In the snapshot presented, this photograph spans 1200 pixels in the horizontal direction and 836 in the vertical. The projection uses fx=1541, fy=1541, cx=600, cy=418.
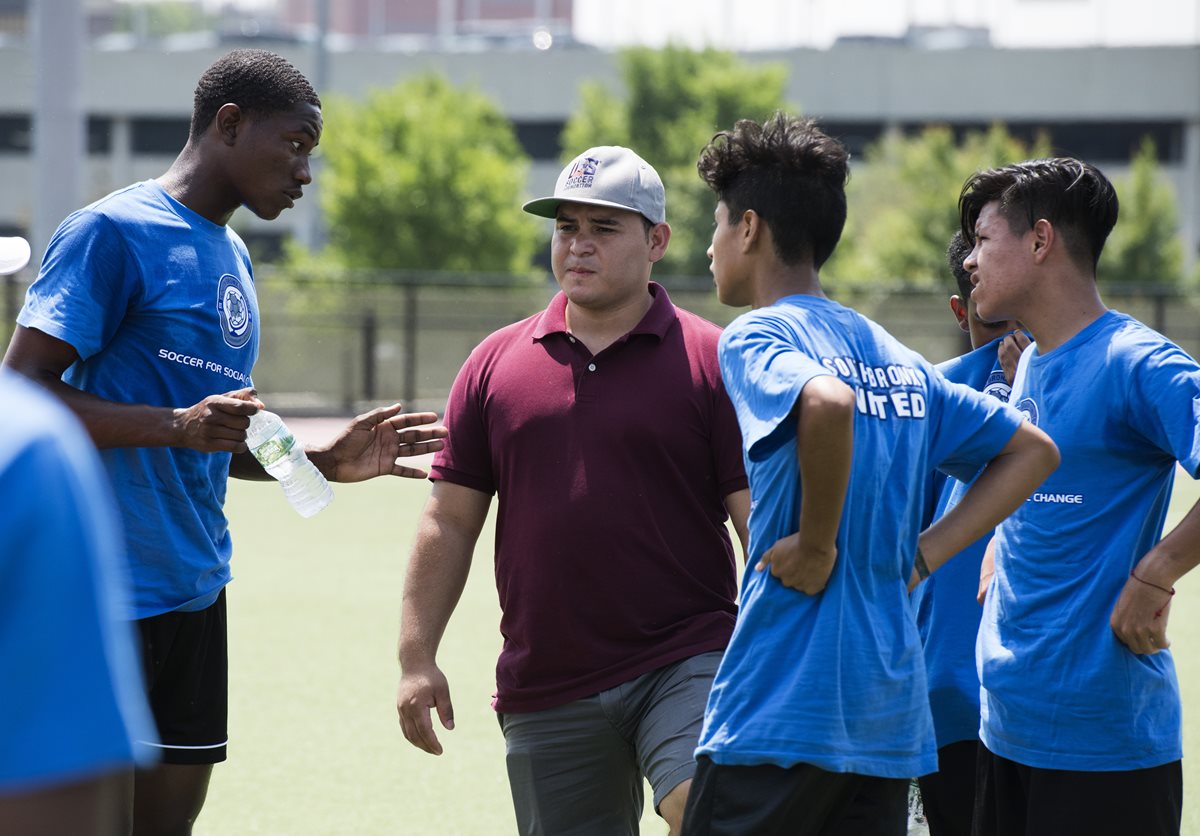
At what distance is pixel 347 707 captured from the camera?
7555mm

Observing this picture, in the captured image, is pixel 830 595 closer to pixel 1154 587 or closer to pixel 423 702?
pixel 1154 587

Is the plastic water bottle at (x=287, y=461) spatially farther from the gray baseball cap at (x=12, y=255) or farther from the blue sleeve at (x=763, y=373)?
the blue sleeve at (x=763, y=373)

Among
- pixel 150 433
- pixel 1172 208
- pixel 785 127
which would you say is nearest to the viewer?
pixel 785 127

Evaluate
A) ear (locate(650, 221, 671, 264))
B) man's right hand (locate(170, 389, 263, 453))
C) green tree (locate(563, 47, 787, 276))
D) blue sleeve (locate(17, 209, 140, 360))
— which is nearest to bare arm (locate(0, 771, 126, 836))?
man's right hand (locate(170, 389, 263, 453))

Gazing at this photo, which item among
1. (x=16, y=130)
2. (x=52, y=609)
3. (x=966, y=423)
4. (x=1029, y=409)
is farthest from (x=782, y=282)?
(x=16, y=130)

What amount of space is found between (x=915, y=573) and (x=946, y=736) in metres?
1.21

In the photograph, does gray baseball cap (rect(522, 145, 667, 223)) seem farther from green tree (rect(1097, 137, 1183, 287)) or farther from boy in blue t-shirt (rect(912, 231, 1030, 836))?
green tree (rect(1097, 137, 1183, 287))

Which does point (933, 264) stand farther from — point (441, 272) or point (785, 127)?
point (785, 127)

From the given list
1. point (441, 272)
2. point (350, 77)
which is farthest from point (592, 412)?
point (350, 77)

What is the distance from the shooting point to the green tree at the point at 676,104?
129ft

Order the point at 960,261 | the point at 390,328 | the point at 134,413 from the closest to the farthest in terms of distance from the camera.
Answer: the point at 134,413 < the point at 960,261 < the point at 390,328

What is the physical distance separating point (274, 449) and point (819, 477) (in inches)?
68.4

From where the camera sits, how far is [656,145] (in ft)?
133

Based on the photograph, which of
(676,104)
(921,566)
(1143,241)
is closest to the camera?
(921,566)
